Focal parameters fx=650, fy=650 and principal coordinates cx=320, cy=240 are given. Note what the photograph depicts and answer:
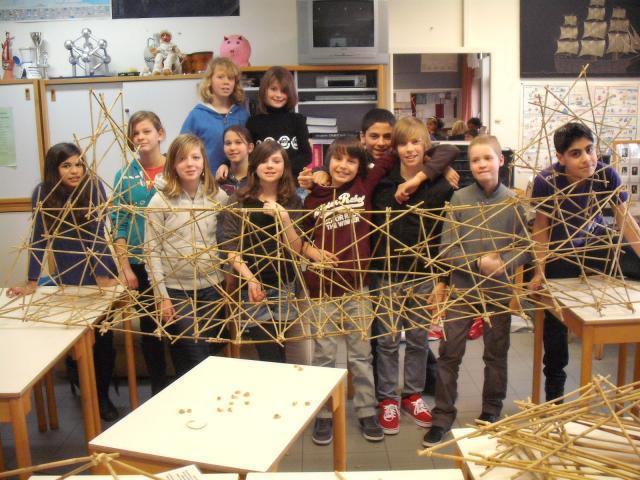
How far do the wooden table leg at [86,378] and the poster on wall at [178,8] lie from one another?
3.45 metres

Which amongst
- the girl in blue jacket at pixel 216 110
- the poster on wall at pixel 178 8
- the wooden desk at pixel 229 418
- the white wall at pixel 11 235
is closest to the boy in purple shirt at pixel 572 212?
the wooden desk at pixel 229 418

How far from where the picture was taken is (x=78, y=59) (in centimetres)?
497

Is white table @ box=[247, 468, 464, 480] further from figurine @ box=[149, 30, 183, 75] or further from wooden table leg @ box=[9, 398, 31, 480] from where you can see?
figurine @ box=[149, 30, 183, 75]

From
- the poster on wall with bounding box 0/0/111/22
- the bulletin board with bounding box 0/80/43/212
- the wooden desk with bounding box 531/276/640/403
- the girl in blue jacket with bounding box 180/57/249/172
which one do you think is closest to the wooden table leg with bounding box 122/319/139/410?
the girl in blue jacket with bounding box 180/57/249/172

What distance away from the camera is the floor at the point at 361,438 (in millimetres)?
2623

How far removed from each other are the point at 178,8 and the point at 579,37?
10.1 feet

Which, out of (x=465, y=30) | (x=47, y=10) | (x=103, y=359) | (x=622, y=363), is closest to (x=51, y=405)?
(x=103, y=359)

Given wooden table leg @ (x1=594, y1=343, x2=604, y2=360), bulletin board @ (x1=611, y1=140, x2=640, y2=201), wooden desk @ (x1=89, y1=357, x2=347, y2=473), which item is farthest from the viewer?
bulletin board @ (x1=611, y1=140, x2=640, y2=201)

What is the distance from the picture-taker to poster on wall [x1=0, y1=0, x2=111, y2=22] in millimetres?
Result: 5066

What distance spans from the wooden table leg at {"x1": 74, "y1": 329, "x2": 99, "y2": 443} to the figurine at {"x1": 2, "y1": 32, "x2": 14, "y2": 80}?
3.33m

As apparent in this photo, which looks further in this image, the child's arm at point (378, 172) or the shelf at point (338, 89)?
the shelf at point (338, 89)

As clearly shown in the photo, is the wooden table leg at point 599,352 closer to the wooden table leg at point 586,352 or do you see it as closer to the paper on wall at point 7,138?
the wooden table leg at point 586,352

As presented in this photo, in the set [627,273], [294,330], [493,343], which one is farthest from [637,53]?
[294,330]

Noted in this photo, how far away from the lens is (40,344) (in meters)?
2.12
